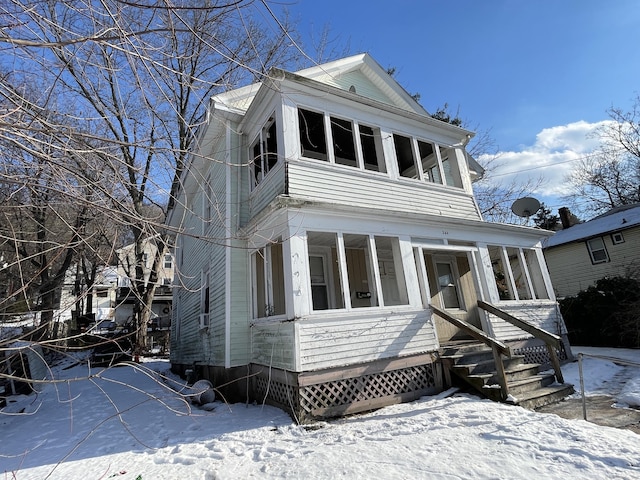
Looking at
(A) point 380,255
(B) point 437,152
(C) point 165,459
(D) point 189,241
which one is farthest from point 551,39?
(D) point 189,241

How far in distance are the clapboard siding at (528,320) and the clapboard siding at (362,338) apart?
2170mm

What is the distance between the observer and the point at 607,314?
38.8 ft

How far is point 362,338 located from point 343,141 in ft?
18.4

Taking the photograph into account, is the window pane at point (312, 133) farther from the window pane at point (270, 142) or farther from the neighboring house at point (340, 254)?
the window pane at point (270, 142)

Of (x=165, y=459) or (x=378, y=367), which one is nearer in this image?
(x=165, y=459)

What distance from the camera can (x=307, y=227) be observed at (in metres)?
6.38

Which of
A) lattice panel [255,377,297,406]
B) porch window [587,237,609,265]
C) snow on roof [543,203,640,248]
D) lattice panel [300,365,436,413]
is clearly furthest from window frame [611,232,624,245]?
lattice panel [255,377,297,406]

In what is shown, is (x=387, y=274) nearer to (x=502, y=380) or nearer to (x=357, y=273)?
(x=357, y=273)

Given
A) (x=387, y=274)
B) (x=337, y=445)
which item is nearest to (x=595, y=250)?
(x=387, y=274)

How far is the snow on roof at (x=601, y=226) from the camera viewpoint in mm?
16141

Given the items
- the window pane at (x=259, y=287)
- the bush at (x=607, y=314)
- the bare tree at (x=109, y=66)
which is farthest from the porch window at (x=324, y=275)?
the bush at (x=607, y=314)

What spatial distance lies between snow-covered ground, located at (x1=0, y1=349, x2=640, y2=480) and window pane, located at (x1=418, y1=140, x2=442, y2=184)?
662cm

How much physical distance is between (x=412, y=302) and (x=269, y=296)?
119 inches

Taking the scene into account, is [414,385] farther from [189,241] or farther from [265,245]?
[189,241]
